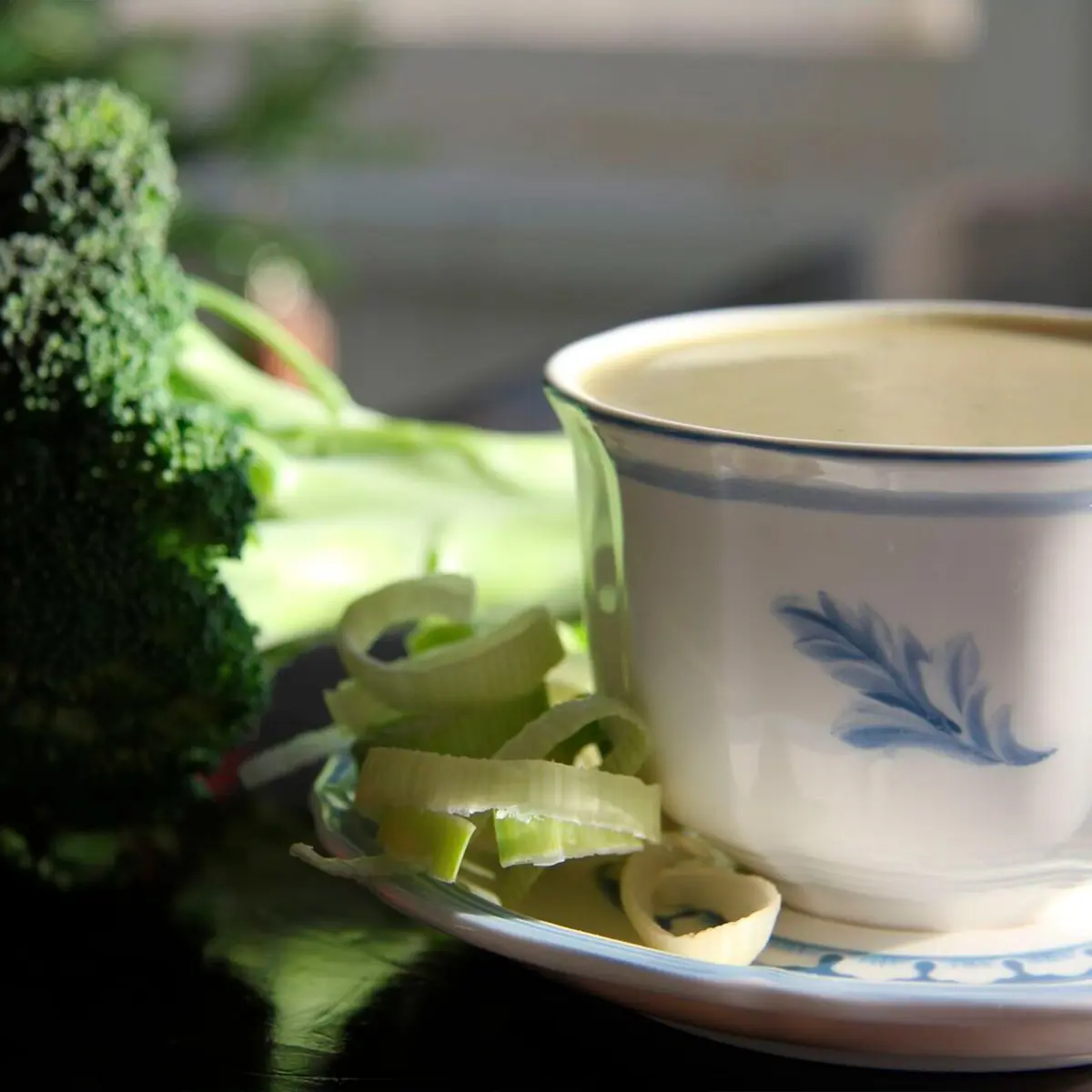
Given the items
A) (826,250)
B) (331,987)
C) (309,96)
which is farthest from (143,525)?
(309,96)

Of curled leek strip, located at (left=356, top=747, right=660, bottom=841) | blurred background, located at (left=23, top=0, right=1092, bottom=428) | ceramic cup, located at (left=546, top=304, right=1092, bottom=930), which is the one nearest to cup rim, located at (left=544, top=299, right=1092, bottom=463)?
ceramic cup, located at (left=546, top=304, right=1092, bottom=930)

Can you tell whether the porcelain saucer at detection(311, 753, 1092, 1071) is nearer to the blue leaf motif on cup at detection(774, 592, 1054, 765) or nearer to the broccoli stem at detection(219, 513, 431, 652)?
the blue leaf motif on cup at detection(774, 592, 1054, 765)

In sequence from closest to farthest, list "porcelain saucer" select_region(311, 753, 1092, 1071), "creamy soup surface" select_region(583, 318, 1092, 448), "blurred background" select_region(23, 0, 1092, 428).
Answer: "porcelain saucer" select_region(311, 753, 1092, 1071) → "creamy soup surface" select_region(583, 318, 1092, 448) → "blurred background" select_region(23, 0, 1092, 428)

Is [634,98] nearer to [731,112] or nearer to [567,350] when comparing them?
[731,112]

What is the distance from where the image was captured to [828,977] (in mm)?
438

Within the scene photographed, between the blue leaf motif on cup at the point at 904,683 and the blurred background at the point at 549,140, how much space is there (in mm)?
1625

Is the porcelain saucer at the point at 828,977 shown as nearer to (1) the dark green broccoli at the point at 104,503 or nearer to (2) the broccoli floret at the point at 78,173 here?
(1) the dark green broccoli at the point at 104,503

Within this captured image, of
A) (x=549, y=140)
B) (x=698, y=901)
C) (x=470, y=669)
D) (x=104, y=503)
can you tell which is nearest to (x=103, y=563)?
(x=104, y=503)

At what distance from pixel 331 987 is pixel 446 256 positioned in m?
2.38

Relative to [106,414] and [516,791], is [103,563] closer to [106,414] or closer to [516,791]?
[106,414]

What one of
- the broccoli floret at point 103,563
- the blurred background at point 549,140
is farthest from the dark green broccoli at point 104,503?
the blurred background at point 549,140

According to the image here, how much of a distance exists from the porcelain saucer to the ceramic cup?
16mm

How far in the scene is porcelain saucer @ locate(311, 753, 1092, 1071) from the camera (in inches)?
15.6

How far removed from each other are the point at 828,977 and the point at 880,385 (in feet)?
0.70
